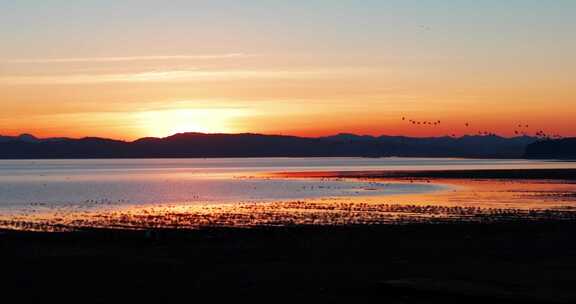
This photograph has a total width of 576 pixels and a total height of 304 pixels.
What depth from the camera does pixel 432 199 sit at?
214ft

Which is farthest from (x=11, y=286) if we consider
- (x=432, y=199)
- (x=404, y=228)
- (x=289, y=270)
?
(x=432, y=199)

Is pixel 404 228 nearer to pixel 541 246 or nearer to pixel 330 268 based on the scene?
pixel 541 246

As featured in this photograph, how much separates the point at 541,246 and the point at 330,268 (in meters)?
10.0

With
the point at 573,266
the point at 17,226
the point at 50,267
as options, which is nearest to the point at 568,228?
the point at 573,266

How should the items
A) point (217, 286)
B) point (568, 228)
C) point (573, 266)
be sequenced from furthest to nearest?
point (568, 228) → point (573, 266) → point (217, 286)

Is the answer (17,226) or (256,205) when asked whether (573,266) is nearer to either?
(17,226)

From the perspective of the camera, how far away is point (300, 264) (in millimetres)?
26594

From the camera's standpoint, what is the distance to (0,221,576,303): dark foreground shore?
66.5 ft

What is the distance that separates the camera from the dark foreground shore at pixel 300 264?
20.3 m

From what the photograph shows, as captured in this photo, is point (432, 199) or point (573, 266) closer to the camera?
point (573, 266)

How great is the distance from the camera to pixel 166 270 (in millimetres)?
25453

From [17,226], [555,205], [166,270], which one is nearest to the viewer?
[166,270]

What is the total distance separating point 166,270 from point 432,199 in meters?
43.0

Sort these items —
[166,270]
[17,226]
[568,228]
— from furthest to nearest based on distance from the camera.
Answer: [17,226]
[568,228]
[166,270]
